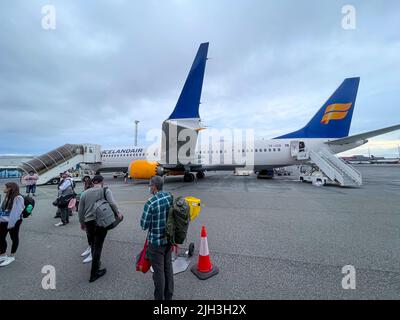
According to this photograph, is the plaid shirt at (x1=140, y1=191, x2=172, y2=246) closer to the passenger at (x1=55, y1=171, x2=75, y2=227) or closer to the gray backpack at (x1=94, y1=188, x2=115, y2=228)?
the gray backpack at (x1=94, y1=188, x2=115, y2=228)

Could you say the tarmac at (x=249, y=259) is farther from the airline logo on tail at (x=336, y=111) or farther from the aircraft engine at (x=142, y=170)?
the airline logo on tail at (x=336, y=111)

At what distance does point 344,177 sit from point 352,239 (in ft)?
33.4

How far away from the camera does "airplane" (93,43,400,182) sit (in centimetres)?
1145

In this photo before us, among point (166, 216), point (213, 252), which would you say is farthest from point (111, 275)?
point (213, 252)

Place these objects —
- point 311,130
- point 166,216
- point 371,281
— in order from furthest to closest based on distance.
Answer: point 311,130, point 371,281, point 166,216

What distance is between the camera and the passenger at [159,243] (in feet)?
6.31

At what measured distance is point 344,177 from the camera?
11.5 meters

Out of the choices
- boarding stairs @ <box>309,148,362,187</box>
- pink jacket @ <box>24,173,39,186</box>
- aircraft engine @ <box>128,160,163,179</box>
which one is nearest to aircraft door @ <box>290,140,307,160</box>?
boarding stairs @ <box>309,148,362,187</box>

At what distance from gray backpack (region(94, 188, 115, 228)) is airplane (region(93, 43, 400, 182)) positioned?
610 cm

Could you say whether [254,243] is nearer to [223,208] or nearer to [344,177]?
[223,208]

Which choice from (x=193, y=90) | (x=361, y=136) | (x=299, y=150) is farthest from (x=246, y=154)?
(x=193, y=90)

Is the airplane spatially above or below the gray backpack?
above
